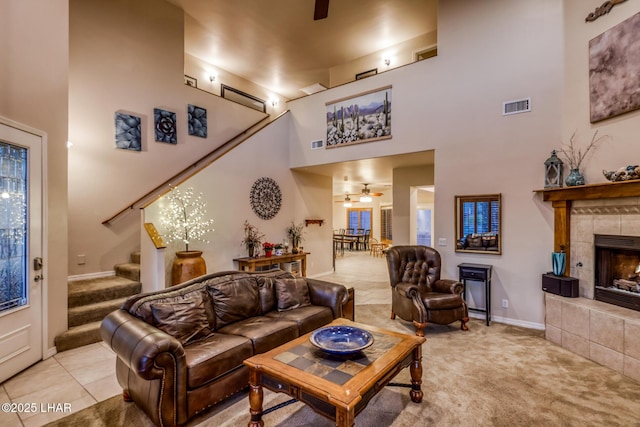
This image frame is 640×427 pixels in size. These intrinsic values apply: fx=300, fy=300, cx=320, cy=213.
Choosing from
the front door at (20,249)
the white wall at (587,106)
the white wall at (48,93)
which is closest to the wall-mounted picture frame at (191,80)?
the white wall at (48,93)

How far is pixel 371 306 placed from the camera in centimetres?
515

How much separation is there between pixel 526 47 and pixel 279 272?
15.0ft

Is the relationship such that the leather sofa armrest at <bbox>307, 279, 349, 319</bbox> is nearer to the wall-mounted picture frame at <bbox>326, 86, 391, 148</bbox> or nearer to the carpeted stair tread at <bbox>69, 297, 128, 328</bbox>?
the carpeted stair tread at <bbox>69, 297, 128, 328</bbox>

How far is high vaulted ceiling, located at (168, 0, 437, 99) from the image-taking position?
5828mm

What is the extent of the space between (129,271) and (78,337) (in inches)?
54.0

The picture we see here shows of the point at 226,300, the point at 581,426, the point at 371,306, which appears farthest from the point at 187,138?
the point at 581,426

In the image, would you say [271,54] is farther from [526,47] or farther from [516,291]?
[516,291]

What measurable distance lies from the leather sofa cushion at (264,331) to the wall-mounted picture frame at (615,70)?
422 cm

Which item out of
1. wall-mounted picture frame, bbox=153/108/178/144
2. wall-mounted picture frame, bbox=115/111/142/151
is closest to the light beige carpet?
wall-mounted picture frame, bbox=115/111/142/151

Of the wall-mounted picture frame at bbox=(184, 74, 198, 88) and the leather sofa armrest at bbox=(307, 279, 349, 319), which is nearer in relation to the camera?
the leather sofa armrest at bbox=(307, 279, 349, 319)

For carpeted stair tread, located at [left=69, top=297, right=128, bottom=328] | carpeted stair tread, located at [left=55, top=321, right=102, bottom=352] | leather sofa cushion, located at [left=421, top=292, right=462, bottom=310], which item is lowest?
carpeted stair tread, located at [left=55, top=321, right=102, bottom=352]

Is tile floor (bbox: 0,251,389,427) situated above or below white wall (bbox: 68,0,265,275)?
below

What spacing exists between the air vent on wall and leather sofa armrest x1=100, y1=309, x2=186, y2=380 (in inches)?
193

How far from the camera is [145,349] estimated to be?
1917 mm
